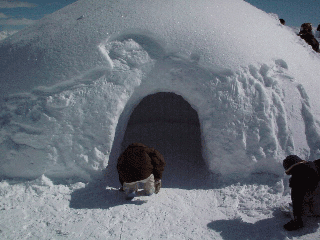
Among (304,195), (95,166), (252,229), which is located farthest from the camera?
(95,166)

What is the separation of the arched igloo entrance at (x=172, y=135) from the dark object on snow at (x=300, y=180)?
1136mm

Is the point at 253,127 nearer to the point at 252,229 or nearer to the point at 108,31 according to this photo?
the point at 252,229

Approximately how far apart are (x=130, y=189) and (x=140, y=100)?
1.20 meters

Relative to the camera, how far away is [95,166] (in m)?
3.10

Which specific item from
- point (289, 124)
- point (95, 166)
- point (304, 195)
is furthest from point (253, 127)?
point (95, 166)

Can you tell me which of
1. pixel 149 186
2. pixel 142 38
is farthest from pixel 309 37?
pixel 149 186

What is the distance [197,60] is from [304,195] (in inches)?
79.4

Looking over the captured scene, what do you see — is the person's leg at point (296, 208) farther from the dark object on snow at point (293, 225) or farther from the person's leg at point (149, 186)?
the person's leg at point (149, 186)

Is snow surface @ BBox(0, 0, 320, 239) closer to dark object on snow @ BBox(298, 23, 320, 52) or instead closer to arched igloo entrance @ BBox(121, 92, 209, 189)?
arched igloo entrance @ BBox(121, 92, 209, 189)

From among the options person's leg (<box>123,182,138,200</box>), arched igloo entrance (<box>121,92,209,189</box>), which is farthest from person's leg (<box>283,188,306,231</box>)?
person's leg (<box>123,182,138,200</box>)

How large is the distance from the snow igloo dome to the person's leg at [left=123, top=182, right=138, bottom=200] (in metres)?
0.53

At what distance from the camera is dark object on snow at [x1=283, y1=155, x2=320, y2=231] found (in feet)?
7.52

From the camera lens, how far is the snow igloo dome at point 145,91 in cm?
310

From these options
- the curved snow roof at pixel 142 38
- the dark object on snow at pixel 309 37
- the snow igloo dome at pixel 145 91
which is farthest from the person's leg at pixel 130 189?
the dark object on snow at pixel 309 37
